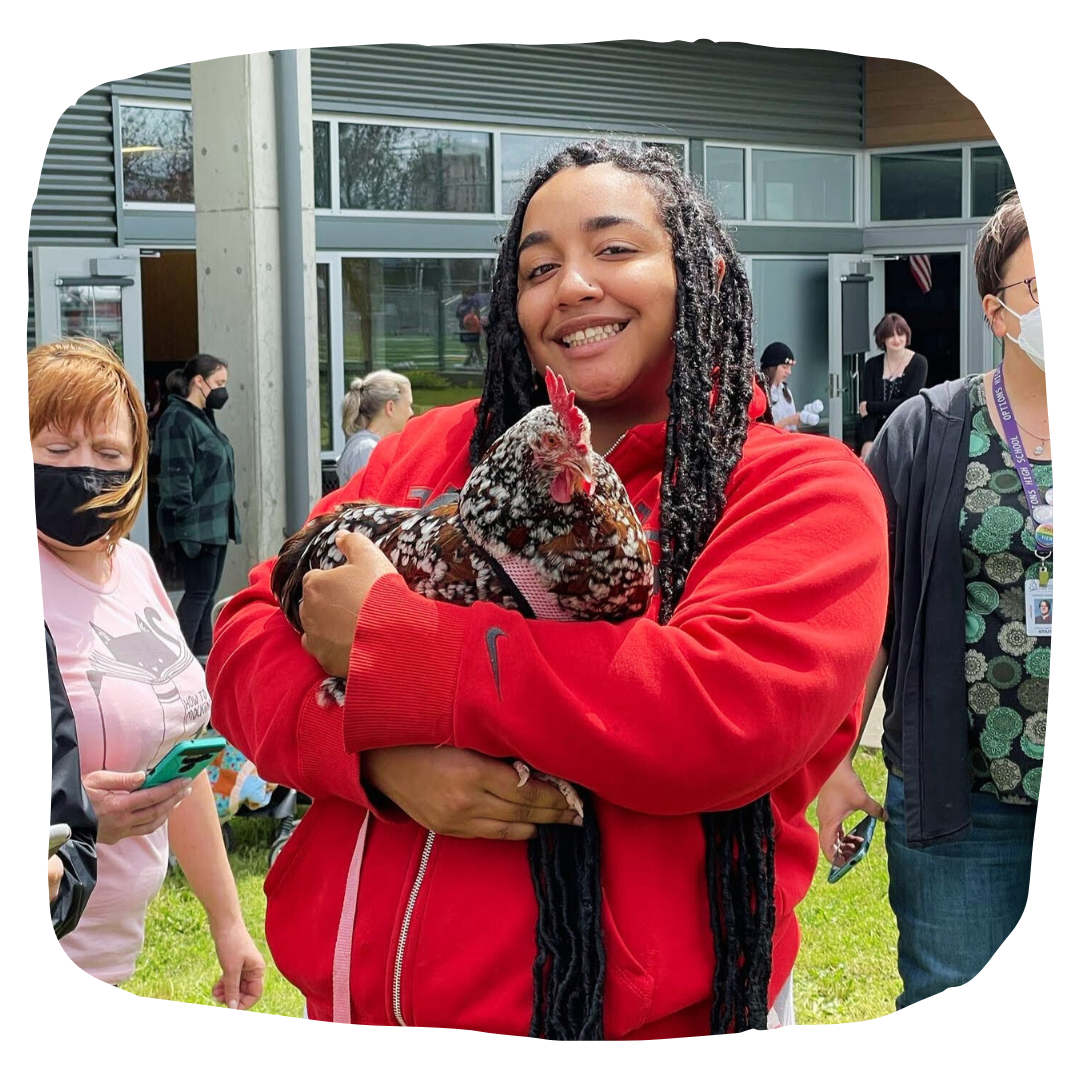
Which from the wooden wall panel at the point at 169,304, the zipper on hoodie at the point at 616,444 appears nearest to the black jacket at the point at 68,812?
the zipper on hoodie at the point at 616,444

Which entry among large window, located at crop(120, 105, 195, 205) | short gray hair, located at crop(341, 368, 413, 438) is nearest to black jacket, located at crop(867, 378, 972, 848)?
short gray hair, located at crop(341, 368, 413, 438)

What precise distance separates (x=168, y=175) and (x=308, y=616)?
5053mm

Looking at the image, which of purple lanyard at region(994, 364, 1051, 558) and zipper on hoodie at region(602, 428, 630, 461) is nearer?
zipper on hoodie at region(602, 428, 630, 461)

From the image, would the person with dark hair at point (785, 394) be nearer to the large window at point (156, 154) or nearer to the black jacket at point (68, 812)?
the black jacket at point (68, 812)

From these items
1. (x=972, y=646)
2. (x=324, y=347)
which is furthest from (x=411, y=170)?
(x=972, y=646)

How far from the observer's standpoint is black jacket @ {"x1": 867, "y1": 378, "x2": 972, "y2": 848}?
1885mm

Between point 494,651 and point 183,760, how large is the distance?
2.55ft

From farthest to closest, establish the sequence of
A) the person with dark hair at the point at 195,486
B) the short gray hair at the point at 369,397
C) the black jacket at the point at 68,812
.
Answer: the short gray hair at the point at 369,397 < the person with dark hair at the point at 195,486 < the black jacket at the point at 68,812

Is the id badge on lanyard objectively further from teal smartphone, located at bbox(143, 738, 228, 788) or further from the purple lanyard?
teal smartphone, located at bbox(143, 738, 228, 788)

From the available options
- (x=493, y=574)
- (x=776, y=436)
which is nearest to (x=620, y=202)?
(x=776, y=436)

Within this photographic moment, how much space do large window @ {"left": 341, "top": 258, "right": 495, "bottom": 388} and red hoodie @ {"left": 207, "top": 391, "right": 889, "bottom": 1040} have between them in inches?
46.9

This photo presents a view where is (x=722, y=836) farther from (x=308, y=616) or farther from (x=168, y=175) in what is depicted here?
(x=168, y=175)

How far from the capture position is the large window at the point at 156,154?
530 centimetres

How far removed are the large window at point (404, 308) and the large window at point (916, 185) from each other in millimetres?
835
